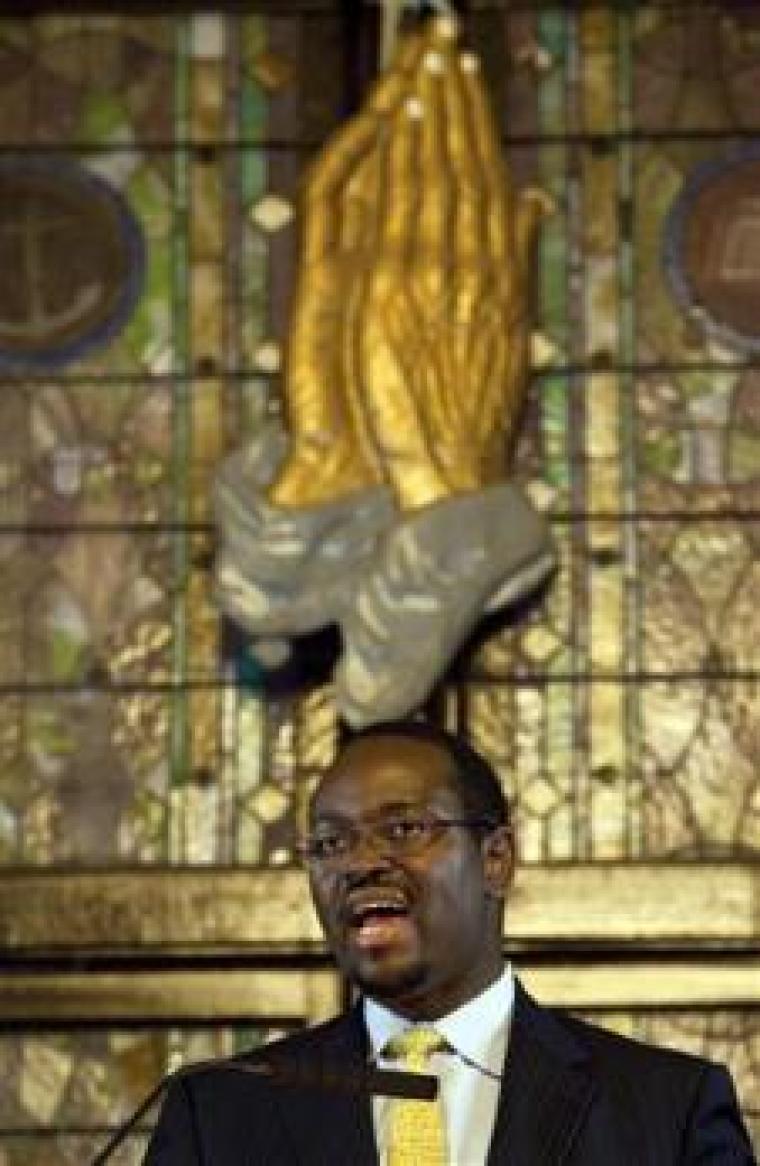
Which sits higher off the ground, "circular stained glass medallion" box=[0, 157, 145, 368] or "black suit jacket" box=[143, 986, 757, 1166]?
"circular stained glass medallion" box=[0, 157, 145, 368]

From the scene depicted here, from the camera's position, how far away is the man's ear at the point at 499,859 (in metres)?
3.18

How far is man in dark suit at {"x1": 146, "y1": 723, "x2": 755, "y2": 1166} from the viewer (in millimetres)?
3051

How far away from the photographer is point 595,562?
16.2 ft

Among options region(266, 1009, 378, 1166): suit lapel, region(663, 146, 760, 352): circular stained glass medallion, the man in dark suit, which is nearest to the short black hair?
the man in dark suit

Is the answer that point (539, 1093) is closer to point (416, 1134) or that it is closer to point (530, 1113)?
point (530, 1113)

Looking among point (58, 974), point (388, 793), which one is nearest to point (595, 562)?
point (58, 974)

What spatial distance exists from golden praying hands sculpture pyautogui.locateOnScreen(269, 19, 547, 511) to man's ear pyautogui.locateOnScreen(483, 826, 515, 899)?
64.3 inches

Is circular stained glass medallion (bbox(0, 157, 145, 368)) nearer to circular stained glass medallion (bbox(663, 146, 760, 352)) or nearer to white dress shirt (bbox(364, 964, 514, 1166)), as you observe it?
circular stained glass medallion (bbox(663, 146, 760, 352))

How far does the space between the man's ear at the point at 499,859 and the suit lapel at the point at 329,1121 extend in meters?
0.20

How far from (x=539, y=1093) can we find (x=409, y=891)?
22 centimetres

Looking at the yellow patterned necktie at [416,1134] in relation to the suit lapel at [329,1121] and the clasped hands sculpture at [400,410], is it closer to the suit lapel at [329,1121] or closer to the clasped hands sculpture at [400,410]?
the suit lapel at [329,1121]

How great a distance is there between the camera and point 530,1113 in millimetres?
3074

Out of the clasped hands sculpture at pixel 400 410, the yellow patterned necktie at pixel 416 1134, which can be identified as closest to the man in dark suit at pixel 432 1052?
the yellow patterned necktie at pixel 416 1134

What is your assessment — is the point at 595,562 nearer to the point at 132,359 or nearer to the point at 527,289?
the point at 527,289
